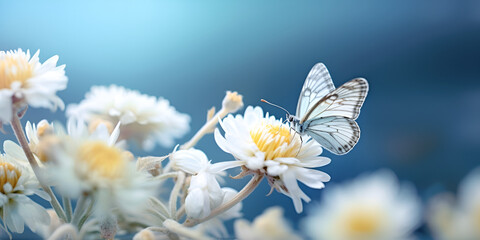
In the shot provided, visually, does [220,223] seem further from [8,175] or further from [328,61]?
[328,61]

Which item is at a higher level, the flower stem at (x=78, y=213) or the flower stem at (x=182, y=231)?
the flower stem at (x=78, y=213)

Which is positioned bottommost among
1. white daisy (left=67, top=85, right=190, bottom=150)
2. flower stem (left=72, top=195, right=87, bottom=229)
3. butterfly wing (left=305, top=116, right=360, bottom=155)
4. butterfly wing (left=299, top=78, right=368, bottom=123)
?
flower stem (left=72, top=195, right=87, bottom=229)

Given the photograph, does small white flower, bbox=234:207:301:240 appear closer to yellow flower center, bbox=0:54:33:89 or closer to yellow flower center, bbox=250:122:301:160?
yellow flower center, bbox=250:122:301:160

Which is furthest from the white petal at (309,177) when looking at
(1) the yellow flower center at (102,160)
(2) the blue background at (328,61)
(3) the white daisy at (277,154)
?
(2) the blue background at (328,61)

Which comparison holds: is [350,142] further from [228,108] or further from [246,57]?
[246,57]

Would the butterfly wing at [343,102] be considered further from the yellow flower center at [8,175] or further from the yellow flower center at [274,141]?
the yellow flower center at [8,175]

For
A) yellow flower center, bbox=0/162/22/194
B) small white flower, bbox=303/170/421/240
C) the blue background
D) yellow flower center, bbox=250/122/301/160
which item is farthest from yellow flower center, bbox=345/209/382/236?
the blue background
